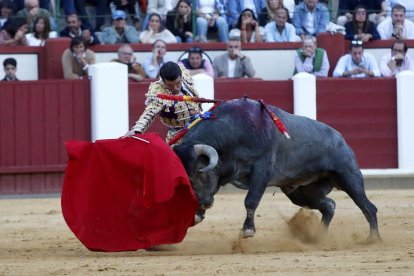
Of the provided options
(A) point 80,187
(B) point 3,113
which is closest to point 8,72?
(B) point 3,113

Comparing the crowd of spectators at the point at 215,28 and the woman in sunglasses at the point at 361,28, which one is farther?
the woman in sunglasses at the point at 361,28

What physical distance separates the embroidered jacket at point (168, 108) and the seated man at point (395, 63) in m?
6.15

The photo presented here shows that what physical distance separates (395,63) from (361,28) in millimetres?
594

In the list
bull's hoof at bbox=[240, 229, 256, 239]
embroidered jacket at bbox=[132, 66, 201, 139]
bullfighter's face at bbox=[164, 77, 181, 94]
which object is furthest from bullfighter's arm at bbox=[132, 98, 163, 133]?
bull's hoof at bbox=[240, 229, 256, 239]

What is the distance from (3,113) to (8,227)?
10.8ft

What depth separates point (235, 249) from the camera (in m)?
8.35

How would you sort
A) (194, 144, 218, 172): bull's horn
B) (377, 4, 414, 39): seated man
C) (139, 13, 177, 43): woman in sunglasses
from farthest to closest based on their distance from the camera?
1. (377, 4, 414, 39): seated man
2. (139, 13, 177, 43): woman in sunglasses
3. (194, 144, 218, 172): bull's horn

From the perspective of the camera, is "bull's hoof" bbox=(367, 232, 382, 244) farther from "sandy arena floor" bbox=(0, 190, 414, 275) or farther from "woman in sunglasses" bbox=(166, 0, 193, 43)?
"woman in sunglasses" bbox=(166, 0, 193, 43)

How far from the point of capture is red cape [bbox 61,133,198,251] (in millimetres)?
8273

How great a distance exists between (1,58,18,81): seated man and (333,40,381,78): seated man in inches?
142

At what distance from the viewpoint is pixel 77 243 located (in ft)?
30.3

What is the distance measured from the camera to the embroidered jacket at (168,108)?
8.54 metres

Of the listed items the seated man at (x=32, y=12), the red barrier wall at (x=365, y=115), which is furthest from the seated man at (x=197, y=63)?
the seated man at (x=32, y=12)

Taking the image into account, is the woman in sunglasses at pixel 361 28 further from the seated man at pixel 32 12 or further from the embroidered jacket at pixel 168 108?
the embroidered jacket at pixel 168 108
